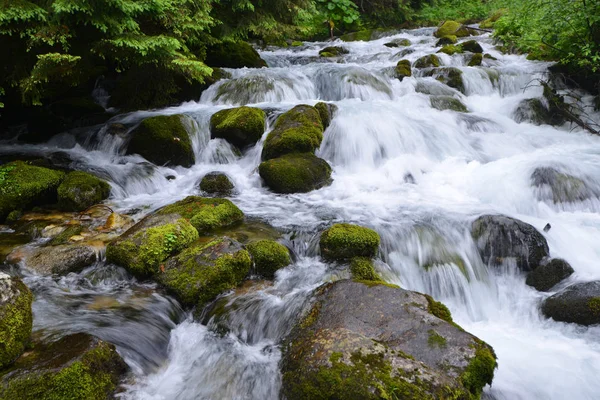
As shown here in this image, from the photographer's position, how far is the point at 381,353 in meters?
2.72

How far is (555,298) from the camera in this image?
4.34 meters

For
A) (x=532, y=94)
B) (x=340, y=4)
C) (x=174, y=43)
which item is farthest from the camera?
(x=340, y=4)

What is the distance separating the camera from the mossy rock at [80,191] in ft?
20.4

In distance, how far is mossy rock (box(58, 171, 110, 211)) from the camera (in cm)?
622

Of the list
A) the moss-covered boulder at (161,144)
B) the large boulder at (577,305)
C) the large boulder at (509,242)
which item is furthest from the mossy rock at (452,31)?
the large boulder at (577,305)

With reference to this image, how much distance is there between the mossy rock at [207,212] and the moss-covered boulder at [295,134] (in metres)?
2.25

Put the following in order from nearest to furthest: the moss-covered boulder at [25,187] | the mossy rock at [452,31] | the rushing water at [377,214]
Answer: the rushing water at [377,214]
the moss-covered boulder at [25,187]
the mossy rock at [452,31]

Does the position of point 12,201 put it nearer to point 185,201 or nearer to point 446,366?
point 185,201

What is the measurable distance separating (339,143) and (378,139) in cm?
94

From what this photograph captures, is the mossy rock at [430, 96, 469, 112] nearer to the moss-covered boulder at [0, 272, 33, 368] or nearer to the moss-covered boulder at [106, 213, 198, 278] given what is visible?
the moss-covered boulder at [106, 213, 198, 278]

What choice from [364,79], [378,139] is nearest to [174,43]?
[378,139]

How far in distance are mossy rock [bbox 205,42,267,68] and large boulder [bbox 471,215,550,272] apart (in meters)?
10.3

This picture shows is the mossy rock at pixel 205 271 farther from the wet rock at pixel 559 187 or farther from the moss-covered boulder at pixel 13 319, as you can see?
the wet rock at pixel 559 187

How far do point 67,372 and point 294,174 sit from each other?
5.22 m
